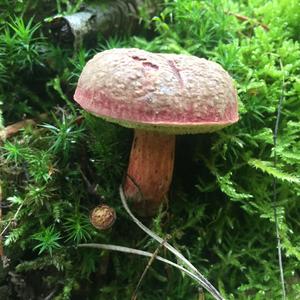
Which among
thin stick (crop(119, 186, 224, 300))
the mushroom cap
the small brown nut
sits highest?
the mushroom cap

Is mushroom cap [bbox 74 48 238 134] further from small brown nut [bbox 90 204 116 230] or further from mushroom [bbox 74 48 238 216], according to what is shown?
small brown nut [bbox 90 204 116 230]

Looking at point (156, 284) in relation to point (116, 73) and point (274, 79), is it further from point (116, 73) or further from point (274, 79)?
point (274, 79)

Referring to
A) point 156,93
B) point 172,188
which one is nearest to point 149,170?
point 172,188

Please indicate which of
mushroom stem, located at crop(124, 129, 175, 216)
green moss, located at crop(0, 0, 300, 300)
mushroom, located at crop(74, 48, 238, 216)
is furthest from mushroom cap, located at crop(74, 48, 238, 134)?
green moss, located at crop(0, 0, 300, 300)

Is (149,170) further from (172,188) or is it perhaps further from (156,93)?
(156,93)

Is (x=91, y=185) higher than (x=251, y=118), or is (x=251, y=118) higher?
(x=251, y=118)

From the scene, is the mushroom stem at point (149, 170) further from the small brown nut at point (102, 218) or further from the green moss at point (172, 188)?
the small brown nut at point (102, 218)

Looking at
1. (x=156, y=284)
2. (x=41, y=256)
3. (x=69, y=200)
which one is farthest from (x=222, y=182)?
(x=41, y=256)
